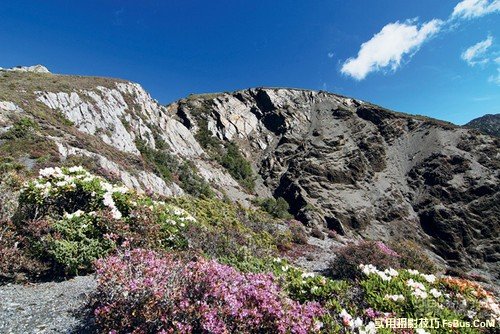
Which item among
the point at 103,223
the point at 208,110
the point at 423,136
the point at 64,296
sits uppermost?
the point at 208,110

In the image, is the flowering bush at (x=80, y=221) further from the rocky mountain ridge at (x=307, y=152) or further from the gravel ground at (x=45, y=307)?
the rocky mountain ridge at (x=307, y=152)

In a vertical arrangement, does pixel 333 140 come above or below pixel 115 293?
above

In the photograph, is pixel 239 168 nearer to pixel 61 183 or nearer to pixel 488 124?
pixel 61 183

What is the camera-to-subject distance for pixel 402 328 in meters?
4.22

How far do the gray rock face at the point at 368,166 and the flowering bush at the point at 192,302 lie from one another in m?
44.0

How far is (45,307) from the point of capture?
5.79 m

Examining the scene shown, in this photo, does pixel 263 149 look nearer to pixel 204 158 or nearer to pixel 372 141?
pixel 204 158

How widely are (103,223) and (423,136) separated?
77.6 metres

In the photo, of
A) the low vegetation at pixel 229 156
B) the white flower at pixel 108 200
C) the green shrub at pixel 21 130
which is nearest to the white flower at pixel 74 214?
the white flower at pixel 108 200

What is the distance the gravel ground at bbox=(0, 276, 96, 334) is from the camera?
506 cm

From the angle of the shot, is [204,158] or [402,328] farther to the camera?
[204,158]

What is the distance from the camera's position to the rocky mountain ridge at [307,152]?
131ft

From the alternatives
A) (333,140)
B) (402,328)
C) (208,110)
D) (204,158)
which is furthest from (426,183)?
(402,328)

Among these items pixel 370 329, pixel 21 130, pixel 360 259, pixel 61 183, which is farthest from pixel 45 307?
pixel 21 130
